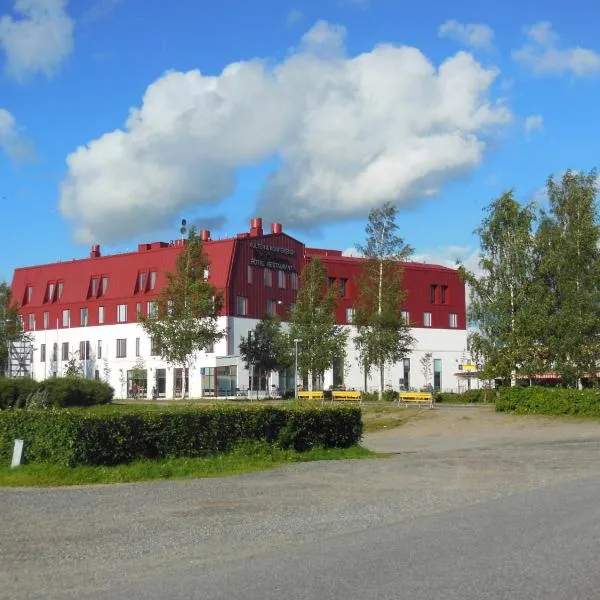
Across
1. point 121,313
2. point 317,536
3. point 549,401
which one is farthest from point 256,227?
point 317,536

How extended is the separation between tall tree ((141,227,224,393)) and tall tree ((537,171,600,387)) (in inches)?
956

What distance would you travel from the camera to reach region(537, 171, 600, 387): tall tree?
1818 inches

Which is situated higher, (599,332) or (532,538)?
(599,332)

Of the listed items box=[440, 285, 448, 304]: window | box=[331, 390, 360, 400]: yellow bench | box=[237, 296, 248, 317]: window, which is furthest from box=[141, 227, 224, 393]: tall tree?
box=[440, 285, 448, 304]: window

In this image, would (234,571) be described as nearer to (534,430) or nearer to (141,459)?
(141,459)

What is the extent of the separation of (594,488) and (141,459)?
30.6ft

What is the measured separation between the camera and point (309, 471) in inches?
749

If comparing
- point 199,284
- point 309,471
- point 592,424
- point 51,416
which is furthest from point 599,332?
point 51,416

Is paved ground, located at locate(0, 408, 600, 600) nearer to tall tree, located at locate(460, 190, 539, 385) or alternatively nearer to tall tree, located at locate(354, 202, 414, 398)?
tall tree, located at locate(460, 190, 539, 385)

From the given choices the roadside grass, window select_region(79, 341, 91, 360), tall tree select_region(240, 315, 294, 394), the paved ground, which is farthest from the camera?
window select_region(79, 341, 91, 360)

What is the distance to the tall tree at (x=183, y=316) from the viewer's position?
60.2 meters

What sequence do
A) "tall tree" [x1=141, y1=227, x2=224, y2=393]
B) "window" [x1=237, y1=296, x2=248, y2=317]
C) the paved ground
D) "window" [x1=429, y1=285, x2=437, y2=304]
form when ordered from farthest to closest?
1. "window" [x1=429, y1=285, x2=437, y2=304]
2. "window" [x1=237, y1=296, x2=248, y2=317]
3. "tall tree" [x1=141, y1=227, x2=224, y2=393]
4. the paved ground

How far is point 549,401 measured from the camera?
4075 cm

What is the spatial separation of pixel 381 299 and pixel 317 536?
165 ft
